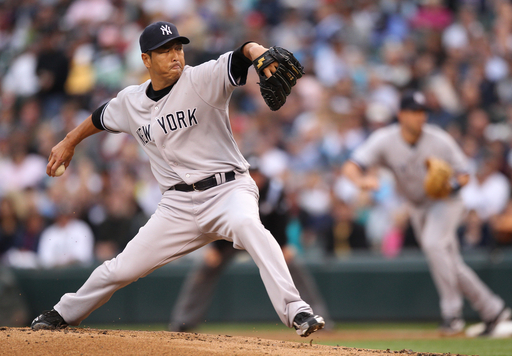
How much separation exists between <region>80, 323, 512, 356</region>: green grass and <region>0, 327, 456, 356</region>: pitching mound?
130 centimetres

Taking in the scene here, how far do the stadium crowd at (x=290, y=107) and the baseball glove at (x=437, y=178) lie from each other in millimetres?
1934

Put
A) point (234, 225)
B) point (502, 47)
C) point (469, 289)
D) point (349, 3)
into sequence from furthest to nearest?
point (349, 3), point (502, 47), point (469, 289), point (234, 225)

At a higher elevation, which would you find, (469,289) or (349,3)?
(349,3)

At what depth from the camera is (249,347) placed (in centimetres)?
394

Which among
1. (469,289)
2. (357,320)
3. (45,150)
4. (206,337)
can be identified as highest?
(45,150)

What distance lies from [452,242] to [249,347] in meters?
3.21

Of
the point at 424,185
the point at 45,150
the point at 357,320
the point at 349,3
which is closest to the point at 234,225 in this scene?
the point at 424,185

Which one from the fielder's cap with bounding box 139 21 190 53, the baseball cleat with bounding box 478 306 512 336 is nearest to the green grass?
the baseball cleat with bounding box 478 306 512 336

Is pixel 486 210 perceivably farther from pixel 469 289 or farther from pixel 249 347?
pixel 249 347

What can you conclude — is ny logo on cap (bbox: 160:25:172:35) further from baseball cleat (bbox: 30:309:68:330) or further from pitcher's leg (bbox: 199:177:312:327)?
baseball cleat (bbox: 30:309:68:330)

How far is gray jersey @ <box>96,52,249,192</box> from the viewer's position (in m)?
3.99

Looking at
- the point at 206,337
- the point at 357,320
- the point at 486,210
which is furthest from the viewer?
the point at 486,210

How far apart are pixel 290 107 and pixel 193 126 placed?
272 inches

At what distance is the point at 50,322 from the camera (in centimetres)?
442
